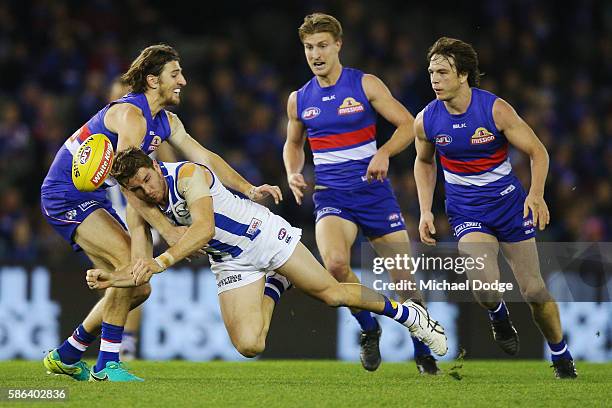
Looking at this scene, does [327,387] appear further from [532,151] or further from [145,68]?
[145,68]

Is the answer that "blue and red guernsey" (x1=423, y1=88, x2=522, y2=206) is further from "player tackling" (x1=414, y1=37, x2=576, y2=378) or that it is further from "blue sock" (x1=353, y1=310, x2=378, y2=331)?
"blue sock" (x1=353, y1=310, x2=378, y2=331)

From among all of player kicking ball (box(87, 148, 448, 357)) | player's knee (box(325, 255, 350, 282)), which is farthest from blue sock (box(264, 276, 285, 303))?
player's knee (box(325, 255, 350, 282))

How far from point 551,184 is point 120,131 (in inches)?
297

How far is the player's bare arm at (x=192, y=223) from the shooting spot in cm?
680

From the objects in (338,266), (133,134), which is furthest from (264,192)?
(338,266)

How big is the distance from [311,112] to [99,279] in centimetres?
269

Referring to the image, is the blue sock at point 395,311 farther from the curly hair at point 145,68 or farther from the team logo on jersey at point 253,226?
the curly hair at point 145,68

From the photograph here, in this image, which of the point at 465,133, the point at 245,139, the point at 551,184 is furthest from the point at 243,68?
→ the point at 465,133

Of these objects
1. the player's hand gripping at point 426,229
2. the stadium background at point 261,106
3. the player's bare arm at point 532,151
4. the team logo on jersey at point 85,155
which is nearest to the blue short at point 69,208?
the team logo on jersey at point 85,155

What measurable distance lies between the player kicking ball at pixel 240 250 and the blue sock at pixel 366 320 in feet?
1.62

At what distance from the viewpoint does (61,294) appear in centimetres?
1123

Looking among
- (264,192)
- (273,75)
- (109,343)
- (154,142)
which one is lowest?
(109,343)

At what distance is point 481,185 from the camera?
8.09m

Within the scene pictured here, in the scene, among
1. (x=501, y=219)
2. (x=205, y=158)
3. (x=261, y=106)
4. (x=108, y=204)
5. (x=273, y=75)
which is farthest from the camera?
(x=273, y=75)
